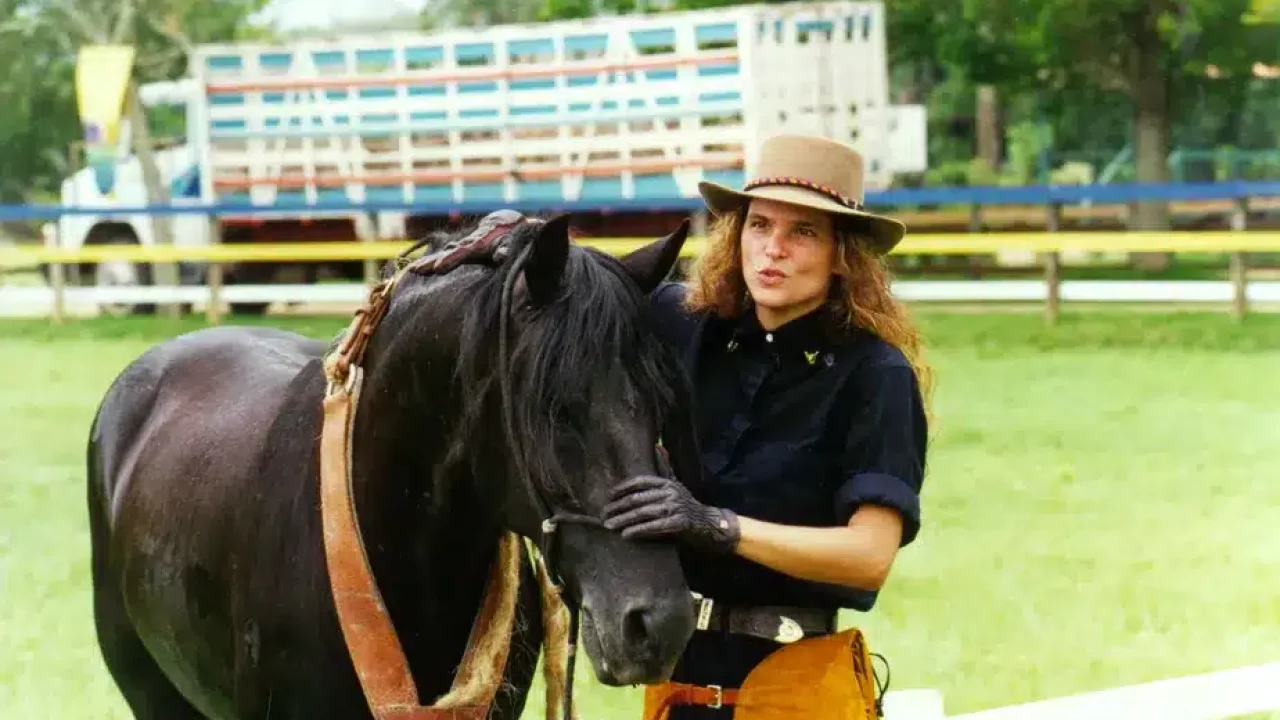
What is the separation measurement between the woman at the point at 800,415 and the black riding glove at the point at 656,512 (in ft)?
1.08

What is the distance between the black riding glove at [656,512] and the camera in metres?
2.28

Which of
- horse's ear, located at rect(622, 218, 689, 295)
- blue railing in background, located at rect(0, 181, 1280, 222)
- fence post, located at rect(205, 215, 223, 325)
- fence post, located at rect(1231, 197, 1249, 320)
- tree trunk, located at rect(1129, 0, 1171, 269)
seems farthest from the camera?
tree trunk, located at rect(1129, 0, 1171, 269)

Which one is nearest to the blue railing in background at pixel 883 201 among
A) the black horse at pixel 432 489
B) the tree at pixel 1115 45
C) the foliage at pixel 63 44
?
the tree at pixel 1115 45

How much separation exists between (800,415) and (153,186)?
664 inches

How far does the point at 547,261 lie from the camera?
96.4 inches

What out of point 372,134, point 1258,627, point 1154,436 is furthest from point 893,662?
point 372,134

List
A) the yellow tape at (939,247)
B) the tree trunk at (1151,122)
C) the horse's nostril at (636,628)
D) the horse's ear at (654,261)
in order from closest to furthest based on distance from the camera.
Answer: the horse's nostril at (636,628)
the horse's ear at (654,261)
the yellow tape at (939,247)
the tree trunk at (1151,122)

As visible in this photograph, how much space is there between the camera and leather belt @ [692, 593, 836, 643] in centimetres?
280

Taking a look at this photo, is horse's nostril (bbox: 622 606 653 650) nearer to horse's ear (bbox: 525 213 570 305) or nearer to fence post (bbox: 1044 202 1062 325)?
horse's ear (bbox: 525 213 570 305)

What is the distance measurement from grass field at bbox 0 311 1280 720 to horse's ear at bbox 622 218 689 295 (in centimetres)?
279

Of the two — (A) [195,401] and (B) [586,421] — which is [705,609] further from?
(A) [195,401]

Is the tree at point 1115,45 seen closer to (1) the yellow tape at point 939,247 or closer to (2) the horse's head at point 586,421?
(1) the yellow tape at point 939,247

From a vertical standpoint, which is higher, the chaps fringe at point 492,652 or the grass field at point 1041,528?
the chaps fringe at point 492,652

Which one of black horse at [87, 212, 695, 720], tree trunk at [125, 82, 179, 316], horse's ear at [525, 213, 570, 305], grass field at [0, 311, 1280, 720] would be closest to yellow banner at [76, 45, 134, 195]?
tree trunk at [125, 82, 179, 316]
